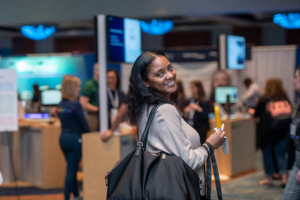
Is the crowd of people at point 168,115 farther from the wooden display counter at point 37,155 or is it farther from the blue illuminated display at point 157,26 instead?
the blue illuminated display at point 157,26

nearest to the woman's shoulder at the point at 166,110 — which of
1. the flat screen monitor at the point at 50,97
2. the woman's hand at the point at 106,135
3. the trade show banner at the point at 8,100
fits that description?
the woman's hand at the point at 106,135

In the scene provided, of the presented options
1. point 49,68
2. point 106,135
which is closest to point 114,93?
point 106,135

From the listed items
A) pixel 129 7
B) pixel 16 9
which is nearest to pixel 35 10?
pixel 16 9

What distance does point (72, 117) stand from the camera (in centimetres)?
458

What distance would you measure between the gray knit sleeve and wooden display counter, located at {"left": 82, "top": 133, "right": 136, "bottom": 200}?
2.49 m

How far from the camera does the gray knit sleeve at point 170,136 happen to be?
1.66m

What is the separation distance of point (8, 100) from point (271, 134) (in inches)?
141

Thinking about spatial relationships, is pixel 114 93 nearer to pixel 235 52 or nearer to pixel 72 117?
pixel 72 117

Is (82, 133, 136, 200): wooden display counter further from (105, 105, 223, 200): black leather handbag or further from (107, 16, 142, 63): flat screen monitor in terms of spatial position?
(105, 105, 223, 200): black leather handbag

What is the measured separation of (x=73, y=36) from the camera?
14461 mm

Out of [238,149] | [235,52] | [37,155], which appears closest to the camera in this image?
[37,155]

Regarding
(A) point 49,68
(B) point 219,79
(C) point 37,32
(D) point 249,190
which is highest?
(C) point 37,32

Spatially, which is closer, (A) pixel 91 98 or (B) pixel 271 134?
(A) pixel 91 98

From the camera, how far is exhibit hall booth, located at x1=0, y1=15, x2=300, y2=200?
4.16 meters
